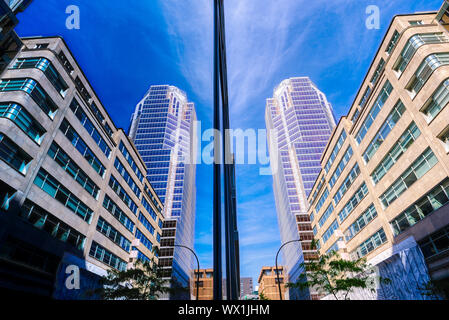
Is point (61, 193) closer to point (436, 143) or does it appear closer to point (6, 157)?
point (6, 157)

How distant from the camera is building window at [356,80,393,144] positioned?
27.8 meters

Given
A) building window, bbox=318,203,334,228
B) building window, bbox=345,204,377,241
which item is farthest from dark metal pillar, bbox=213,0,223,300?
building window, bbox=318,203,334,228

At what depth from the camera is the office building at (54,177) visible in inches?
714

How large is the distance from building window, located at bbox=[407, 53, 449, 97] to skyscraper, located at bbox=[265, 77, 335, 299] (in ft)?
257

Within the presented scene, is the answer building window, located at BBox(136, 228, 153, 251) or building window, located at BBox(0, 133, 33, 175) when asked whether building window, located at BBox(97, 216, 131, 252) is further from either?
building window, located at BBox(0, 133, 33, 175)

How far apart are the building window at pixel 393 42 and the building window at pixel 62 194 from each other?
35.7 metres

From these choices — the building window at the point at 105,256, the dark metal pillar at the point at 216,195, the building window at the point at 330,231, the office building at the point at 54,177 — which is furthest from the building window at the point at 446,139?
the building window at the point at 105,256

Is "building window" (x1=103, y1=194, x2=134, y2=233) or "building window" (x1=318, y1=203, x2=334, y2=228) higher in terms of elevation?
"building window" (x1=318, y1=203, x2=334, y2=228)

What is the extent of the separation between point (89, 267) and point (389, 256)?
31918 mm

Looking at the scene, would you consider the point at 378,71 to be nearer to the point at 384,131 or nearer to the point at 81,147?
the point at 384,131

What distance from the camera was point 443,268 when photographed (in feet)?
66.8

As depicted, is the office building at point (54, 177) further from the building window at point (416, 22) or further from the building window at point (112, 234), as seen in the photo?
the building window at point (416, 22)

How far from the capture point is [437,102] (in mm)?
20719
